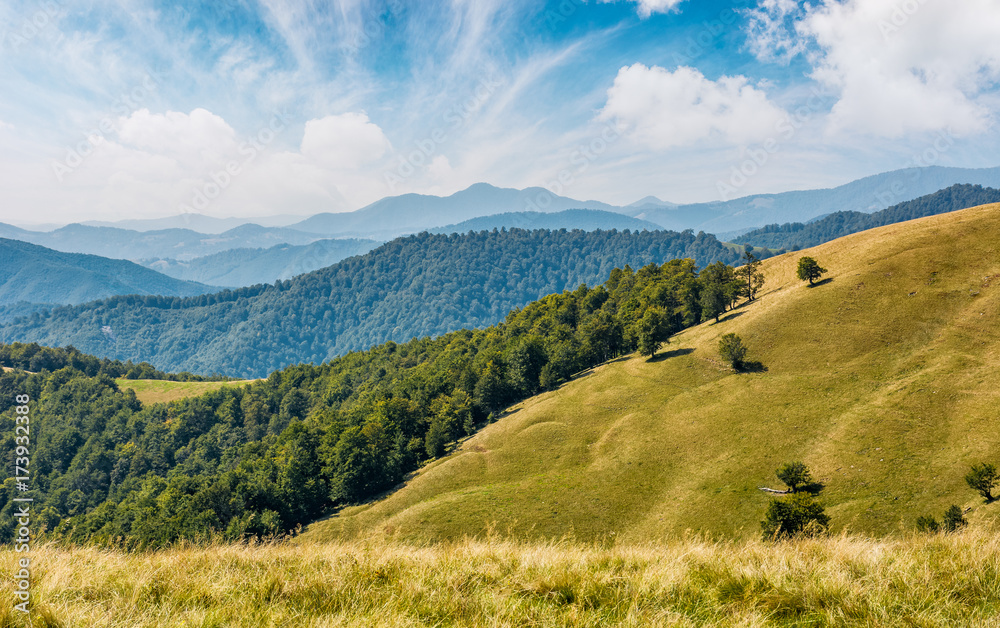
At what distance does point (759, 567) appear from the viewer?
7242mm

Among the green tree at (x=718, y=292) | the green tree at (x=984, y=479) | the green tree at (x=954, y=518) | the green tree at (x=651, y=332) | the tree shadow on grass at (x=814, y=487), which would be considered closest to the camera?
the green tree at (x=954, y=518)

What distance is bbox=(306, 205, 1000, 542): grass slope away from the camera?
4256cm

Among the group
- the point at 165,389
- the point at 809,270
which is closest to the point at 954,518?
the point at 809,270

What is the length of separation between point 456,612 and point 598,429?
6184 centimetres

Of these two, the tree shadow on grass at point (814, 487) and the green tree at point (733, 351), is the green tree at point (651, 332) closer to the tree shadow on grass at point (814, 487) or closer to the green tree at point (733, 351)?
the green tree at point (733, 351)

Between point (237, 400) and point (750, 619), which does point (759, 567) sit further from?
Result: point (237, 400)

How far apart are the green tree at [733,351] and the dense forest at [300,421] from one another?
13789 mm

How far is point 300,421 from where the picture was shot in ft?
341

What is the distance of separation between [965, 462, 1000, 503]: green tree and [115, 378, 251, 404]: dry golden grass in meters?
212

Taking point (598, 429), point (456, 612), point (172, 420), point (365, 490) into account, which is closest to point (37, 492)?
point (172, 420)

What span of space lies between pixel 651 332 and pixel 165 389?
21004 centimetres

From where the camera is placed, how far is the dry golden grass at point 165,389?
593ft

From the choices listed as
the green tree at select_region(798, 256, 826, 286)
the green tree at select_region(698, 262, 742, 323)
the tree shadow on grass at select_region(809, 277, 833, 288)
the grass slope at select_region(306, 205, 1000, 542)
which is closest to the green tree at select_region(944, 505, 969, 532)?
the grass slope at select_region(306, 205, 1000, 542)

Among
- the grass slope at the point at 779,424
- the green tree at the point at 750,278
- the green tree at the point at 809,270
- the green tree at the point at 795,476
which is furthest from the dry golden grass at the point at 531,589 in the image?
the green tree at the point at 750,278
